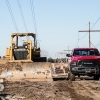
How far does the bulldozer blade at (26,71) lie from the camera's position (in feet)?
58.0

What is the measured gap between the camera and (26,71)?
1783cm

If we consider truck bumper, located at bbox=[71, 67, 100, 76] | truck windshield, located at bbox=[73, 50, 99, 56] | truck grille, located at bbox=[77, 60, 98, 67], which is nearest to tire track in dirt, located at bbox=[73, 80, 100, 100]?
truck bumper, located at bbox=[71, 67, 100, 76]

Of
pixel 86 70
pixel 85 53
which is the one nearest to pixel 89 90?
pixel 86 70

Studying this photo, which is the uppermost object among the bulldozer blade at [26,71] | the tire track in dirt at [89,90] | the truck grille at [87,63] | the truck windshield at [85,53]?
the truck windshield at [85,53]

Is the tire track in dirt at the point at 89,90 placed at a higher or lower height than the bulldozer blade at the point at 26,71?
lower

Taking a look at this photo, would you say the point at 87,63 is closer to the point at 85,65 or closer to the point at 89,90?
the point at 85,65

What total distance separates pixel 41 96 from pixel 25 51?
392 inches

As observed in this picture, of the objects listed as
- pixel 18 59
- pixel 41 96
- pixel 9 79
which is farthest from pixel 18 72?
pixel 41 96

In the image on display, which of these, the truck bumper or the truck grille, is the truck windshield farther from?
the truck bumper

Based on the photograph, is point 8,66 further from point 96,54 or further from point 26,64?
point 96,54

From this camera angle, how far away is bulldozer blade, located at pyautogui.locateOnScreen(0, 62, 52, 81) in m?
17.7

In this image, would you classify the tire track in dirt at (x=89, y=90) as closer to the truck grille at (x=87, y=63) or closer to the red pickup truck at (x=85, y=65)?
the red pickup truck at (x=85, y=65)

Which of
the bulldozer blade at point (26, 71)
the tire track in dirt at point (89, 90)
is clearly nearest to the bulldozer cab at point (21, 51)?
the bulldozer blade at point (26, 71)

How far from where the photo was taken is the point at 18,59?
20297 millimetres
